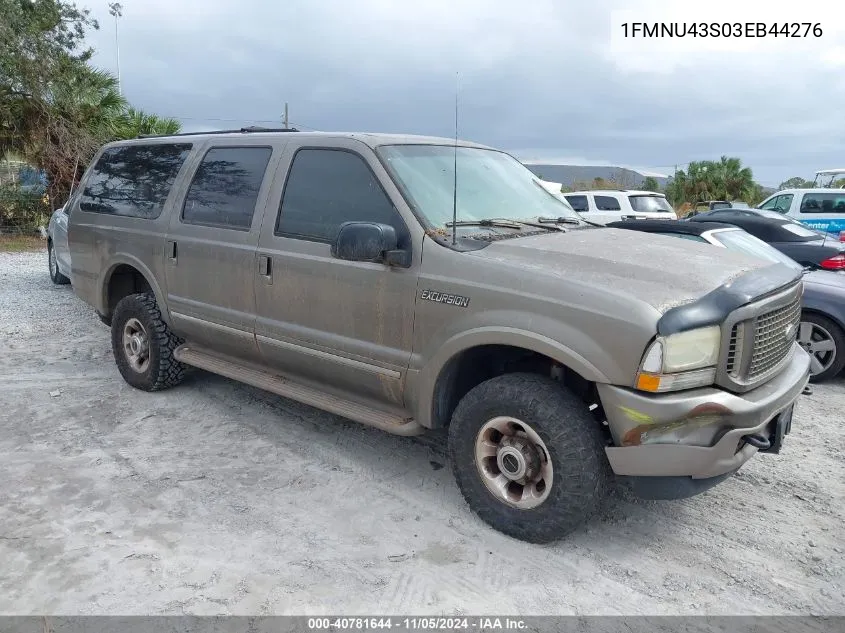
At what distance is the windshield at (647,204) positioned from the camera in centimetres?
1669

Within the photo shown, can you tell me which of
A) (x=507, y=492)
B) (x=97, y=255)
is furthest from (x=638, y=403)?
(x=97, y=255)

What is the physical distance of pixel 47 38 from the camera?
55.4 ft

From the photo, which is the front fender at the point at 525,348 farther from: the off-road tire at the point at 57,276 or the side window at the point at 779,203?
the side window at the point at 779,203

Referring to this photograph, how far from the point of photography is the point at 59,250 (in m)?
9.62

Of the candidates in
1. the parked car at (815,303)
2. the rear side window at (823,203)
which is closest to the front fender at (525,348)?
the parked car at (815,303)

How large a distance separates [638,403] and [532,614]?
0.97 m

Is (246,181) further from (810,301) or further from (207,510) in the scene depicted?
(810,301)

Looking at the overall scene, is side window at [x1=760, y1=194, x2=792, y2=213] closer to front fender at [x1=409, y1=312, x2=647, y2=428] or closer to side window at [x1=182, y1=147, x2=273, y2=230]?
side window at [x1=182, y1=147, x2=273, y2=230]

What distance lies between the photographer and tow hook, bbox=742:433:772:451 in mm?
3008

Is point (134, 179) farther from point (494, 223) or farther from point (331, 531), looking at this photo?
point (331, 531)

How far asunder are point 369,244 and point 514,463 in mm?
1284

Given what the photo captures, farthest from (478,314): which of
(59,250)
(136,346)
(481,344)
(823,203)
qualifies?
(823,203)

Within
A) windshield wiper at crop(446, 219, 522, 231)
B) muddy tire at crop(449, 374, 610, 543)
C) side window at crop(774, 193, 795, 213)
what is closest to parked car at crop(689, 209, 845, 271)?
windshield wiper at crop(446, 219, 522, 231)

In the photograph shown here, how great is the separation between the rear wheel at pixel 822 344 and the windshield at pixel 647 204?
1107 centimetres
